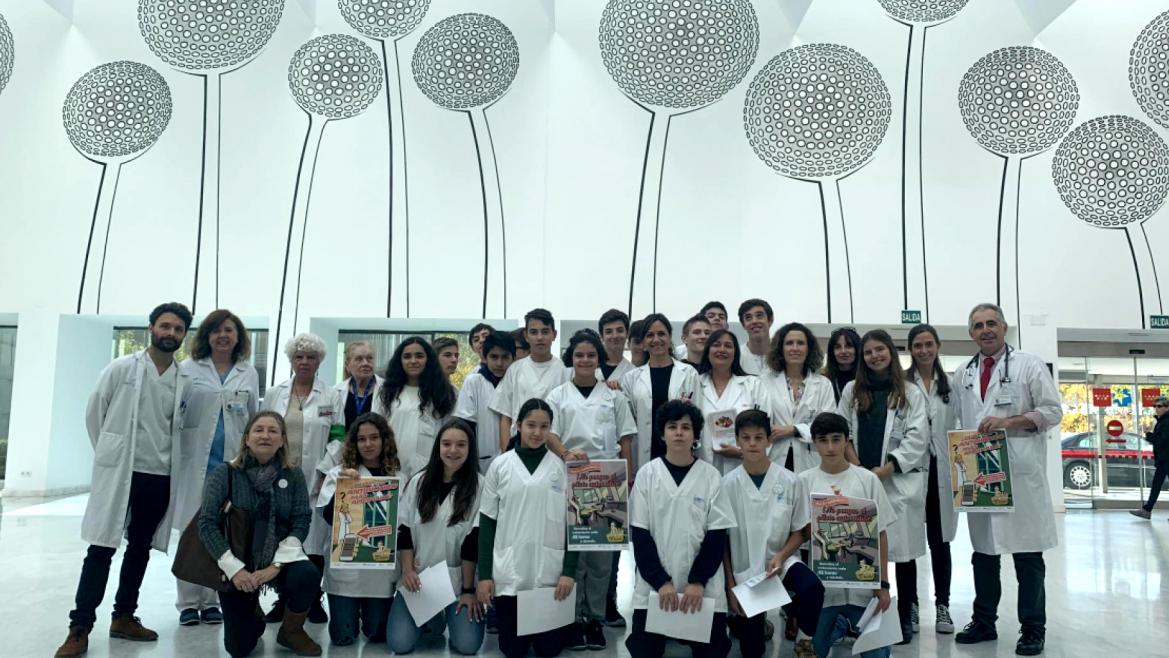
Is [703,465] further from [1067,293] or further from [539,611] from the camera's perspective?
[1067,293]

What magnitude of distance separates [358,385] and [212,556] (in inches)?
52.4

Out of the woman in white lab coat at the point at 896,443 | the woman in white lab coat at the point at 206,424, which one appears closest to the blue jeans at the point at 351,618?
the woman in white lab coat at the point at 206,424

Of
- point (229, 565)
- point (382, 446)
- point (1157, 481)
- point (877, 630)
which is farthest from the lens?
point (1157, 481)

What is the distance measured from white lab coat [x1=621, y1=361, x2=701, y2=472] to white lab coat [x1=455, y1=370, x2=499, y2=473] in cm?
90

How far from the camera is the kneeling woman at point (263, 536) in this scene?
3.90 meters

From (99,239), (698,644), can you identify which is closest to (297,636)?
(698,644)

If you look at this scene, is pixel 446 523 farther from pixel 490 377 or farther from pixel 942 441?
pixel 942 441

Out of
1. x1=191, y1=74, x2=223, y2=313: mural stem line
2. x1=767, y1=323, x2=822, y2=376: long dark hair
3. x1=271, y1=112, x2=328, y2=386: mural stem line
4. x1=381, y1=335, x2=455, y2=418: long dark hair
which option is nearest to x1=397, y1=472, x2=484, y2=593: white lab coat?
x1=381, y1=335, x2=455, y2=418: long dark hair

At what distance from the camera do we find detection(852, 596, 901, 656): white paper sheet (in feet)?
12.2

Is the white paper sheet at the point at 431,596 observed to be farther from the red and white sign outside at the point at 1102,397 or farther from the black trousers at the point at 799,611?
the red and white sign outside at the point at 1102,397

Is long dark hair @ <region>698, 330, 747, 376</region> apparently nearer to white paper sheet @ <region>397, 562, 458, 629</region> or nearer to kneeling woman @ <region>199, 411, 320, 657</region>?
white paper sheet @ <region>397, 562, 458, 629</region>

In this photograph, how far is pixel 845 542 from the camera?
385 centimetres

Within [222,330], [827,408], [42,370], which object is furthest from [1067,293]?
[42,370]

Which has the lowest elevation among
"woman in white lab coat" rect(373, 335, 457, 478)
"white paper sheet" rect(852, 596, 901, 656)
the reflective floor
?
the reflective floor
